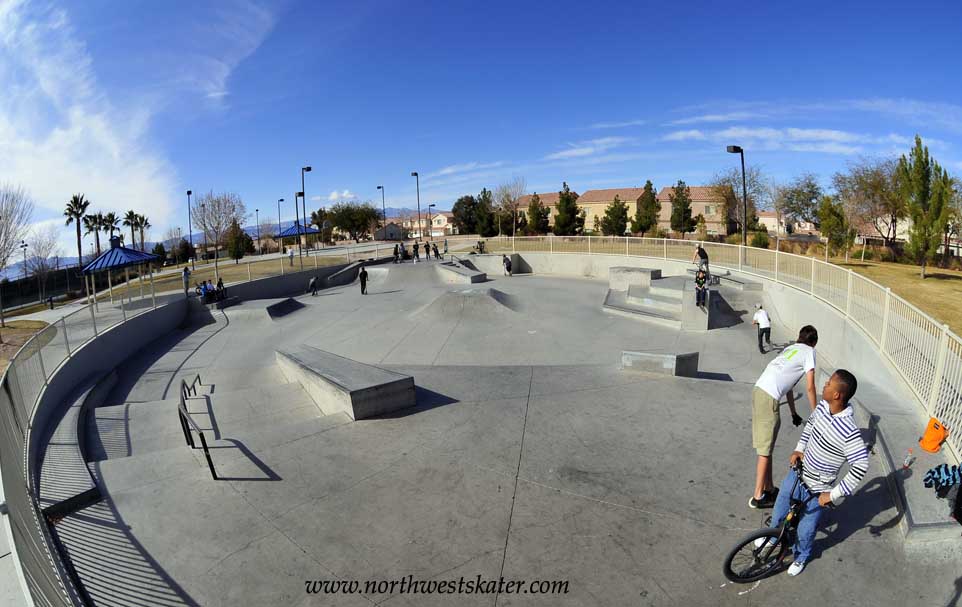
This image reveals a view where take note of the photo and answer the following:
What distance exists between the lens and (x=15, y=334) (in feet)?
65.0

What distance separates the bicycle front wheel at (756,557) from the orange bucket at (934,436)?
2.18m

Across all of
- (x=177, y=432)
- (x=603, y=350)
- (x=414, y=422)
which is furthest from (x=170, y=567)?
(x=603, y=350)

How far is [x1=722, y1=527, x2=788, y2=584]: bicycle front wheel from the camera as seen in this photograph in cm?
348

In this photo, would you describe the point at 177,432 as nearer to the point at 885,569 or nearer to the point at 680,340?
the point at 885,569

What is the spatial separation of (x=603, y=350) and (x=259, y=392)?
7.74m

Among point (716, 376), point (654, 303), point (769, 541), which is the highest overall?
point (654, 303)

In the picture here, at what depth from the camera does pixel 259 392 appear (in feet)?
31.7

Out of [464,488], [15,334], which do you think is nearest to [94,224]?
[15,334]

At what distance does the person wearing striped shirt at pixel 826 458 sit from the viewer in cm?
329

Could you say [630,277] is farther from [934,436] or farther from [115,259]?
[115,259]

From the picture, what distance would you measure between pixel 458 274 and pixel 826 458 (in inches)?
856

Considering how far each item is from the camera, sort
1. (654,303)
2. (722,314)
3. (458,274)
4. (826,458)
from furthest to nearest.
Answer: (458,274) < (654,303) < (722,314) < (826,458)

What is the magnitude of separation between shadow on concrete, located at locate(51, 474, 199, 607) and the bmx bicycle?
12.7 ft

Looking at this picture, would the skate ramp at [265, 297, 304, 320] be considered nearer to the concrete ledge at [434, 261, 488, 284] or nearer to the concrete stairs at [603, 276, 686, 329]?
the concrete ledge at [434, 261, 488, 284]
